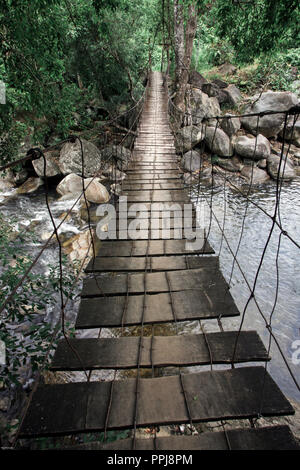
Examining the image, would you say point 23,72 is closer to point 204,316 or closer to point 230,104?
point 204,316

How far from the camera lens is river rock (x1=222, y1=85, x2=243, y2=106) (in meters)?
9.12

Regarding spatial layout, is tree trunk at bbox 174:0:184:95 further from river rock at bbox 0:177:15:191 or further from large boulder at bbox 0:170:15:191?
river rock at bbox 0:177:15:191

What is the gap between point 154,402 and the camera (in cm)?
106

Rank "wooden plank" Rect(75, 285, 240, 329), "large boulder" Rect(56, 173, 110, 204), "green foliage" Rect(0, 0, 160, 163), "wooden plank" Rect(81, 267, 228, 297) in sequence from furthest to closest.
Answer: "large boulder" Rect(56, 173, 110, 204)
"green foliage" Rect(0, 0, 160, 163)
"wooden plank" Rect(81, 267, 228, 297)
"wooden plank" Rect(75, 285, 240, 329)

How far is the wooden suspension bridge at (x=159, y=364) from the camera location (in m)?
0.97

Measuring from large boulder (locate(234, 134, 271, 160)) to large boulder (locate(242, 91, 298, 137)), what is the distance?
642 millimetres

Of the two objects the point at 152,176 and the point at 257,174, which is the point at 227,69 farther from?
the point at 152,176

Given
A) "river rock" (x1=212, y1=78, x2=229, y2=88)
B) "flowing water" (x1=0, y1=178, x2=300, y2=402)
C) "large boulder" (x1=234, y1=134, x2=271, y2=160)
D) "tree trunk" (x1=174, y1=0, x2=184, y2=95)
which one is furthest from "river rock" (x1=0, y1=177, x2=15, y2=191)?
"river rock" (x1=212, y1=78, x2=229, y2=88)

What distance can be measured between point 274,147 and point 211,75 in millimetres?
4752

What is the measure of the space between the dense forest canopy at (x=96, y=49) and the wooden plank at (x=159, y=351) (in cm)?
228

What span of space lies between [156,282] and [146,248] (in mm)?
410

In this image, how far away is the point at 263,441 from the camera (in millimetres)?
941

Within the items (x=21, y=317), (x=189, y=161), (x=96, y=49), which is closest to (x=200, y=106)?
(x=189, y=161)

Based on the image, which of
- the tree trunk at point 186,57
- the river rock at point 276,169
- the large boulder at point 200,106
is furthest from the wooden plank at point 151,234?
the large boulder at point 200,106
